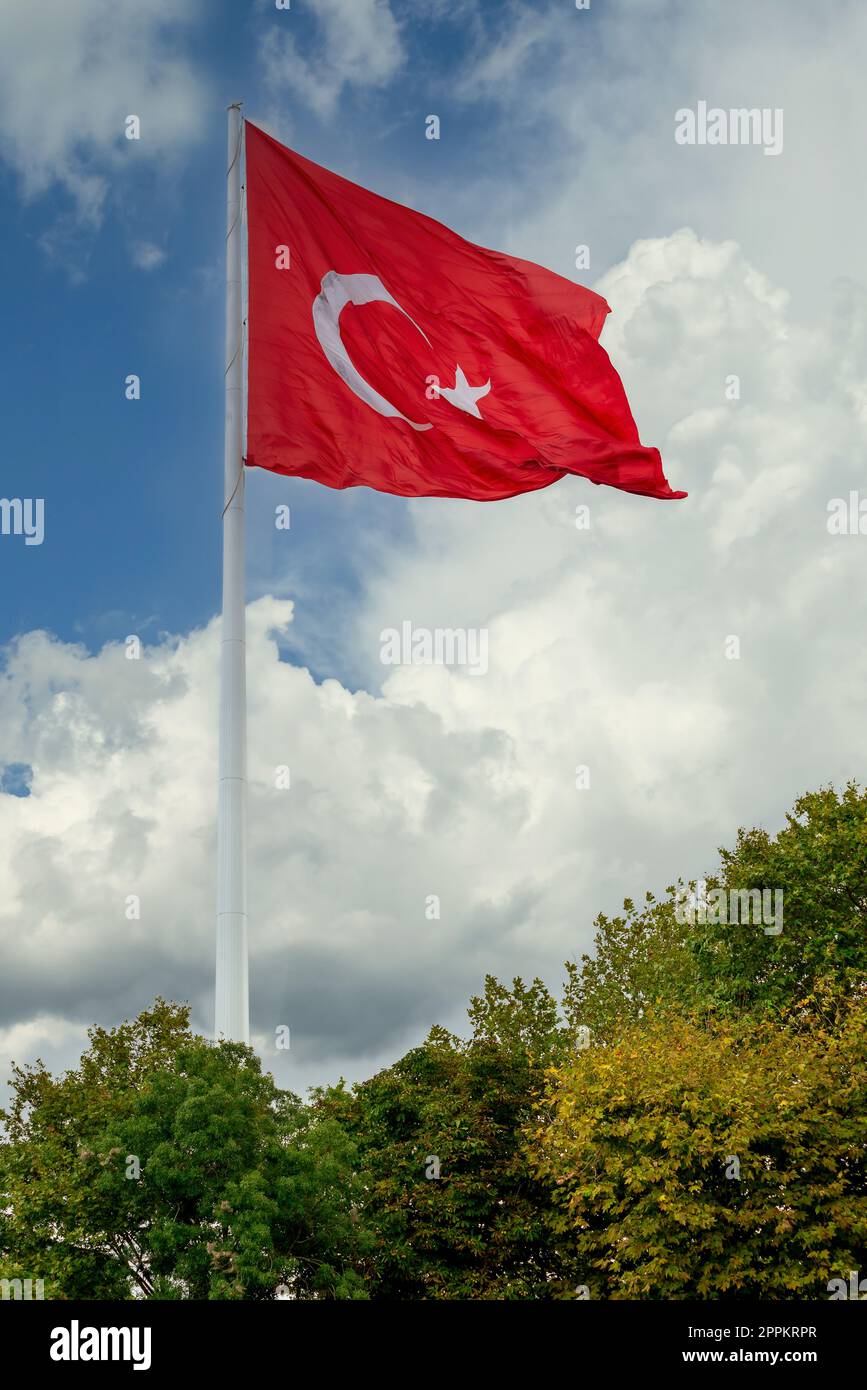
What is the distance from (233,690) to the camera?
18.3m

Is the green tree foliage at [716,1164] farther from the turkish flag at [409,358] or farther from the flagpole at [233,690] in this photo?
the turkish flag at [409,358]

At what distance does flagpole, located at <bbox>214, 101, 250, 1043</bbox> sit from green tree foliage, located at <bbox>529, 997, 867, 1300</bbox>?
8.33 meters

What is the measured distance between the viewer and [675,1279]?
21.8 m

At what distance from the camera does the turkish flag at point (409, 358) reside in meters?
18.9

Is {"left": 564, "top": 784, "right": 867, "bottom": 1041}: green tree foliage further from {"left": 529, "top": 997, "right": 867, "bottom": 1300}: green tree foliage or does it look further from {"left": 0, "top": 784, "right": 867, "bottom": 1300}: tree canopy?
{"left": 529, "top": 997, "right": 867, "bottom": 1300}: green tree foliage

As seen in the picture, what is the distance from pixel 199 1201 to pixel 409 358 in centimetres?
1267

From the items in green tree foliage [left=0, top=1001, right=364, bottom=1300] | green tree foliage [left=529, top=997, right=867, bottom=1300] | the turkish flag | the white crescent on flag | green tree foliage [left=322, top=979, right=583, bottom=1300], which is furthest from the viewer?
green tree foliage [left=322, top=979, right=583, bottom=1300]

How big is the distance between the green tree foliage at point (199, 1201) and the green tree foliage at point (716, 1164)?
545cm

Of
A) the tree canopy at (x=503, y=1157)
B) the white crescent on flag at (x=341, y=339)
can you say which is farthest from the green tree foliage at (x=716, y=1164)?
the white crescent on flag at (x=341, y=339)

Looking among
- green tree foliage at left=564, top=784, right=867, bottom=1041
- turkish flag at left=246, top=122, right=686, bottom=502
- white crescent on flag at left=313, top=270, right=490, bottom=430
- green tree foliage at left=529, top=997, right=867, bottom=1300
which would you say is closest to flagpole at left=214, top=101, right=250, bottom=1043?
turkish flag at left=246, top=122, right=686, bottom=502

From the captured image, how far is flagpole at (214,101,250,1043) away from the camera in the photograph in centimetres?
1717
